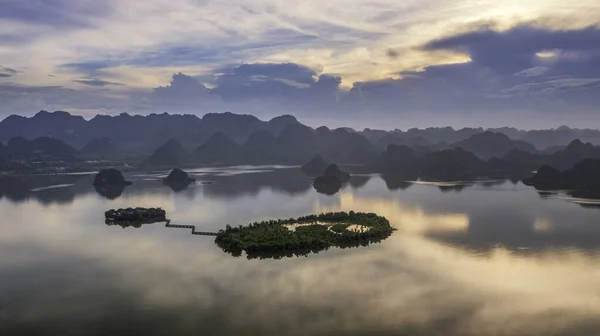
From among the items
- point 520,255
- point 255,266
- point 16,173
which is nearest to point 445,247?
point 520,255

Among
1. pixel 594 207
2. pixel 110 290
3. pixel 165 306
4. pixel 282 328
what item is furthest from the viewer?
pixel 594 207

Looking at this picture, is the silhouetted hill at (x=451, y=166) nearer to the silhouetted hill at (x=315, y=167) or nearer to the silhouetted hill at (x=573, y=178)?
the silhouetted hill at (x=573, y=178)

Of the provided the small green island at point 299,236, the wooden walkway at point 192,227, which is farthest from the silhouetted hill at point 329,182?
the wooden walkway at point 192,227

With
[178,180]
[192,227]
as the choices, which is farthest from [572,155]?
[192,227]

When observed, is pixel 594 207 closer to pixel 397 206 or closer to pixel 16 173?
pixel 397 206

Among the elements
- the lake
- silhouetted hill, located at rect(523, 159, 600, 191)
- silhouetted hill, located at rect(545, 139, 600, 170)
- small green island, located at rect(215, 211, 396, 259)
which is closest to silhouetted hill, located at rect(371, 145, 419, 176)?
silhouetted hill, located at rect(523, 159, 600, 191)

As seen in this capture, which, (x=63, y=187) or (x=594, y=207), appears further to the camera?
(x=63, y=187)

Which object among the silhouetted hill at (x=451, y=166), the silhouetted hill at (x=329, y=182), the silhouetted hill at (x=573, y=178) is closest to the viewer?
the silhouetted hill at (x=573, y=178)
